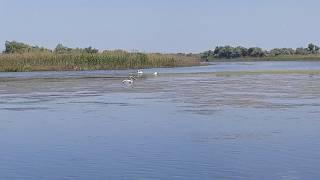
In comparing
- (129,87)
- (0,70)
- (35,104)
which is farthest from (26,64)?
(35,104)

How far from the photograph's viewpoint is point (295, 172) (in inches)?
419

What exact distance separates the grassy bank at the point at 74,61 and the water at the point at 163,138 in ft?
129

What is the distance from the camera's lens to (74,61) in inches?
2564

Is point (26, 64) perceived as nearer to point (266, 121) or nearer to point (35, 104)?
point (35, 104)

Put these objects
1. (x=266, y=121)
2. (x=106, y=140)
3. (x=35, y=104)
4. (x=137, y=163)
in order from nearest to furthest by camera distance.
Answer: (x=137, y=163), (x=106, y=140), (x=266, y=121), (x=35, y=104)

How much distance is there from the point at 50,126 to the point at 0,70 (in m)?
47.1

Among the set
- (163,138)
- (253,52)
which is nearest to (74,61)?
(163,138)

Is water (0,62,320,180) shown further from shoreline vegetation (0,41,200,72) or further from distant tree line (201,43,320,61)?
distant tree line (201,43,320,61)

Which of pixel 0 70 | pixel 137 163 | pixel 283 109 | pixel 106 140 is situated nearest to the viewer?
pixel 137 163

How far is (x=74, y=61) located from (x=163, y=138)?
51600 mm

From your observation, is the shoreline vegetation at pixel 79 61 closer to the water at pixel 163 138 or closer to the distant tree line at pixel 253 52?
the water at pixel 163 138

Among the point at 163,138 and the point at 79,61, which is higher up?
the point at 79,61

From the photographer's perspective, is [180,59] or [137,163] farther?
[180,59]

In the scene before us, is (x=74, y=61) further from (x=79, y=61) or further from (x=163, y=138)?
(x=163, y=138)
